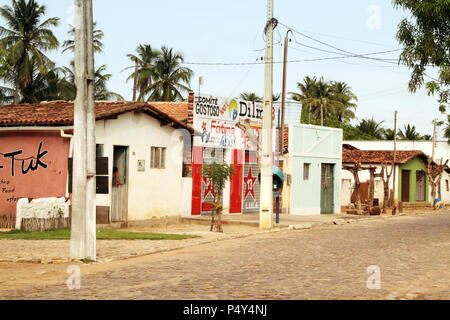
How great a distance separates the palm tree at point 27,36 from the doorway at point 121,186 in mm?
26611

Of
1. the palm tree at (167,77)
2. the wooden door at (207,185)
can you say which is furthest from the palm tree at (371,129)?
the wooden door at (207,185)

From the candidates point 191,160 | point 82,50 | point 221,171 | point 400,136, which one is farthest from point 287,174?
point 400,136

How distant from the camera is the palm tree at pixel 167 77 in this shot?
171ft

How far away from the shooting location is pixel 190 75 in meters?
53.8

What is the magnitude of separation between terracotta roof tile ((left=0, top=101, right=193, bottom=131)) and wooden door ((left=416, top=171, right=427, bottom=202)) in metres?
26.9

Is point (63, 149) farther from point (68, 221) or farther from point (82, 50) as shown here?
point (82, 50)

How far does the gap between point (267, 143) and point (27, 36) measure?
31.6 m

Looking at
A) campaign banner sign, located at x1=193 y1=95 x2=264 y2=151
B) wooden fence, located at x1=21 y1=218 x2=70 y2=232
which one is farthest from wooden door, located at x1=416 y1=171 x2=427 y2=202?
wooden fence, located at x1=21 y1=218 x2=70 y2=232

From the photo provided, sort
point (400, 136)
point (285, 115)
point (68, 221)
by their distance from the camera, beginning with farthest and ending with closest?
→ point (400, 136) → point (285, 115) → point (68, 221)

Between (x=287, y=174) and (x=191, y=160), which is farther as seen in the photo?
(x=287, y=174)

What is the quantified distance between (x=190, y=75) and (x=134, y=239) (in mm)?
38607

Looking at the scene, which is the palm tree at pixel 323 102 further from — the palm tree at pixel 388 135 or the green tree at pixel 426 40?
the green tree at pixel 426 40

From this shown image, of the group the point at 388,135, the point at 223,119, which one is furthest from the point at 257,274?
the point at 388,135

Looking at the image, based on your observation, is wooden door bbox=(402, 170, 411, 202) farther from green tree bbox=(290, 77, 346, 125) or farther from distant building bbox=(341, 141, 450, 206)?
green tree bbox=(290, 77, 346, 125)
